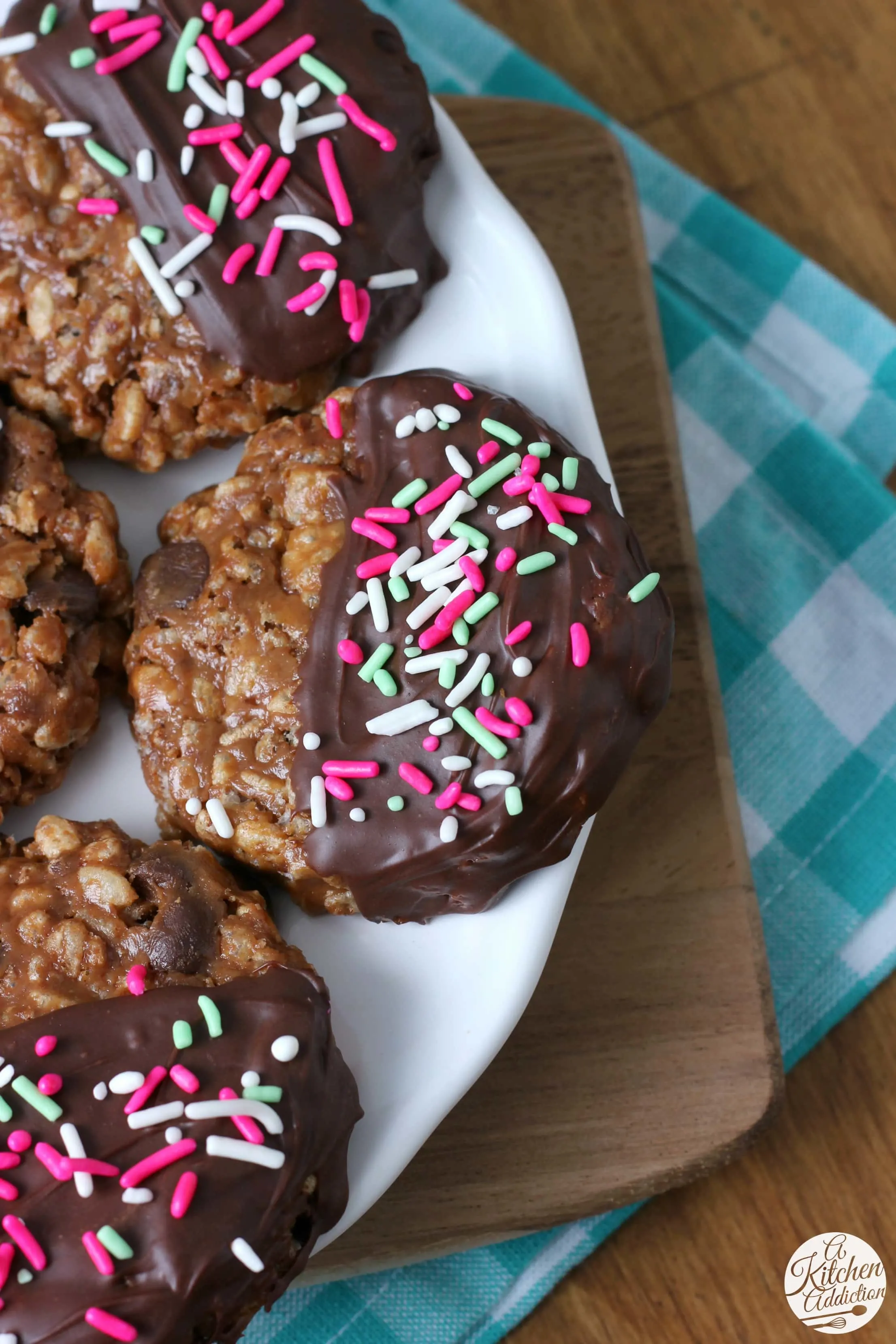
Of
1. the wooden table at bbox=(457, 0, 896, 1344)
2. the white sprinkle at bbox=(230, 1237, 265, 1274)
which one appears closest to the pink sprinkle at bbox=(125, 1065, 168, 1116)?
the white sprinkle at bbox=(230, 1237, 265, 1274)

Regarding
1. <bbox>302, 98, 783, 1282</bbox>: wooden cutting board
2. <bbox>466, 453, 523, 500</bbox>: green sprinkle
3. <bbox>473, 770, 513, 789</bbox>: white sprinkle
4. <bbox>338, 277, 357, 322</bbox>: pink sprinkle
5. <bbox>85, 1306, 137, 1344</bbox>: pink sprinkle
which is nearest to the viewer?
<bbox>85, 1306, 137, 1344</bbox>: pink sprinkle

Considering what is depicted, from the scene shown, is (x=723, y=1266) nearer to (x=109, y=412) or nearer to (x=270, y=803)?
(x=270, y=803)

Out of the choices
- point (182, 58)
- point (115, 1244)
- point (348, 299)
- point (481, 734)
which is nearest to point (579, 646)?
point (481, 734)

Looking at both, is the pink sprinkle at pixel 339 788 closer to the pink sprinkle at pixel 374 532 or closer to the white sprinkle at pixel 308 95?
the pink sprinkle at pixel 374 532

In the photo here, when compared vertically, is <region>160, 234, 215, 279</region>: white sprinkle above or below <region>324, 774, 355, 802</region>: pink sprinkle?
above

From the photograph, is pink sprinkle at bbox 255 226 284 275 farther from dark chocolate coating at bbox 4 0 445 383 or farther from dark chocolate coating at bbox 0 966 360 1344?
dark chocolate coating at bbox 0 966 360 1344

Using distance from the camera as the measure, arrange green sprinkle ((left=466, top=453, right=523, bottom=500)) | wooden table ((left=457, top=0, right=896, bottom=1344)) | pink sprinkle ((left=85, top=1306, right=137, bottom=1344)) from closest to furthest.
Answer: pink sprinkle ((left=85, top=1306, right=137, bottom=1344))
green sprinkle ((left=466, top=453, right=523, bottom=500))
wooden table ((left=457, top=0, right=896, bottom=1344))

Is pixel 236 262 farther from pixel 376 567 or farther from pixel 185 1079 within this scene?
pixel 185 1079

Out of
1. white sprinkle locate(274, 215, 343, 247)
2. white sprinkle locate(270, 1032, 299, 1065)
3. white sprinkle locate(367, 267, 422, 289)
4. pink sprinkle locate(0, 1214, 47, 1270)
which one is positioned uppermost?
white sprinkle locate(274, 215, 343, 247)
